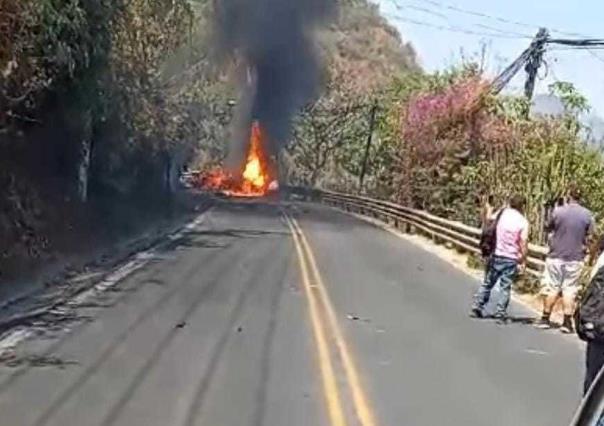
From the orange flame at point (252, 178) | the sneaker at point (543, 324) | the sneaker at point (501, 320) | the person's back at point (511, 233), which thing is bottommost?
the orange flame at point (252, 178)

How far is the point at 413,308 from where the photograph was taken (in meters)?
17.5

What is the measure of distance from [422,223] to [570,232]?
23340mm

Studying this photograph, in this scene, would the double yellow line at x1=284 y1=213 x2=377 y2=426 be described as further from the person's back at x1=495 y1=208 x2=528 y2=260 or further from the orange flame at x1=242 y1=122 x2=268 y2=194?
the orange flame at x1=242 y1=122 x2=268 y2=194

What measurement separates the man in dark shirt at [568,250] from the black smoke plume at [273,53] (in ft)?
146

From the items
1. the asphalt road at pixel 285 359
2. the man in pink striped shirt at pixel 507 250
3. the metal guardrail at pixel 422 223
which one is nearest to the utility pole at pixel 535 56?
the metal guardrail at pixel 422 223

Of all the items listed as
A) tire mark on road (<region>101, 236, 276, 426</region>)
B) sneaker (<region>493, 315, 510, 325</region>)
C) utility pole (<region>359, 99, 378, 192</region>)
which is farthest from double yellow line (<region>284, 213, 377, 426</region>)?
utility pole (<region>359, 99, 378, 192</region>)

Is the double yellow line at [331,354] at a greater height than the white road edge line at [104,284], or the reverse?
the double yellow line at [331,354]

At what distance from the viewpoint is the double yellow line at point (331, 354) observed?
30.7ft

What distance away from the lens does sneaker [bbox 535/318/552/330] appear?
1606 cm

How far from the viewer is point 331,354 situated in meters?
12.4

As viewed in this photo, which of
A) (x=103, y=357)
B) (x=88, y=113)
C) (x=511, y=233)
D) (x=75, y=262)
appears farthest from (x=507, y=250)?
(x=88, y=113)

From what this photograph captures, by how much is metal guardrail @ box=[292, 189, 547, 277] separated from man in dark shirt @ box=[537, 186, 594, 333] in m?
4.18

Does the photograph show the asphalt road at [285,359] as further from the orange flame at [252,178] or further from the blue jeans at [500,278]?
the orange flame at [252,178]

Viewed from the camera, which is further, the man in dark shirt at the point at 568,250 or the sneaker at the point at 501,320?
the sneaker at the point at 501,320
